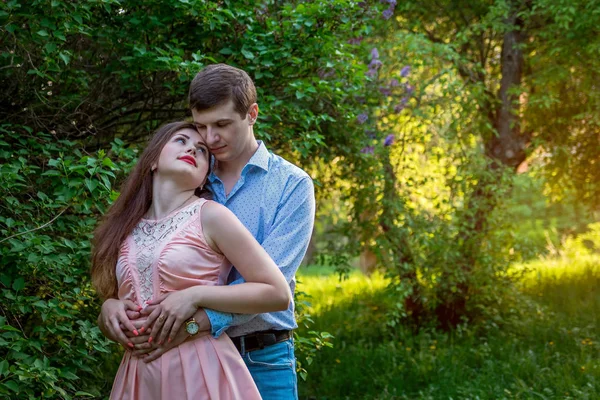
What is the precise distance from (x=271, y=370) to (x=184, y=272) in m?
0.48

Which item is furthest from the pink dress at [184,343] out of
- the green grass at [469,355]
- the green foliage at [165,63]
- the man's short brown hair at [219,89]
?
the green grass at [469,355]

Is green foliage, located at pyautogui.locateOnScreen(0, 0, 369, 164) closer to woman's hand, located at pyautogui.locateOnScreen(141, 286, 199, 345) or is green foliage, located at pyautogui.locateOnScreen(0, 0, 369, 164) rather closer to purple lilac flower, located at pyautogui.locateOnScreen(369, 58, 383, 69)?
purple lilac flower, located at pyautogui.locateOnScreen(369, 58, 383, 69)

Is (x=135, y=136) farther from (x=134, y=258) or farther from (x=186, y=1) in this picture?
(x=134, y=258)

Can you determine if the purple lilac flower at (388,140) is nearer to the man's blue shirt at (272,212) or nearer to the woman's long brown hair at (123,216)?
the man's blue shirt at (272,212)

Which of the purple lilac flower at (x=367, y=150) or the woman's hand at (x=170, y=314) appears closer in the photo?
the woman's hand at (x=170, y=314)

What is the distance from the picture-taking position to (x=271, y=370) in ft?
7.80

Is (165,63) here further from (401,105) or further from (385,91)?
(401,105)

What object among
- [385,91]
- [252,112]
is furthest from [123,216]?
[385,91]

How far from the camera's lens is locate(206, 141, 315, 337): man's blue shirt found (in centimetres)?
226

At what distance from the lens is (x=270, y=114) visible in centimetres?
405

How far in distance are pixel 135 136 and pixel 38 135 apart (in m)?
0.76

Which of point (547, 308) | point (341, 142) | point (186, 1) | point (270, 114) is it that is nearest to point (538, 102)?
point (547, 308)

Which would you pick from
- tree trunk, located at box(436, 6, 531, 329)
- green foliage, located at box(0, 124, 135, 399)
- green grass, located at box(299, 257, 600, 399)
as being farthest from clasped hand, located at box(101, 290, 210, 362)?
tree trunk, located at box(436, 6, 531, 329)

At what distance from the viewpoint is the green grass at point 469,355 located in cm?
540
